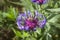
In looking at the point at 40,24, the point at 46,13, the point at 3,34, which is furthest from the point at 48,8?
the point at 3,34

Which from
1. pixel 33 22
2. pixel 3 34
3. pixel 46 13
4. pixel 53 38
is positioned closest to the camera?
pixel 33 22

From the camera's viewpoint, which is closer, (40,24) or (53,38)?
(40,24)

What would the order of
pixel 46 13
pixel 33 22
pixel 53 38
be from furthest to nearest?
pixel 53 38
pixel 46 13
pixel 33 22

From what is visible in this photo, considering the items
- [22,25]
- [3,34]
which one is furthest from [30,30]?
[3,34]

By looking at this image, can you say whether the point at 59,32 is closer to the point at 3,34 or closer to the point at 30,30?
the point at 30,30

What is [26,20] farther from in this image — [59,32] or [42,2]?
[59,32]

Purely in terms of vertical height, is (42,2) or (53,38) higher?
(42,2)

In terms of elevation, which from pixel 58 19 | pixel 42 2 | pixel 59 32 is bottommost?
pixel 59 32
